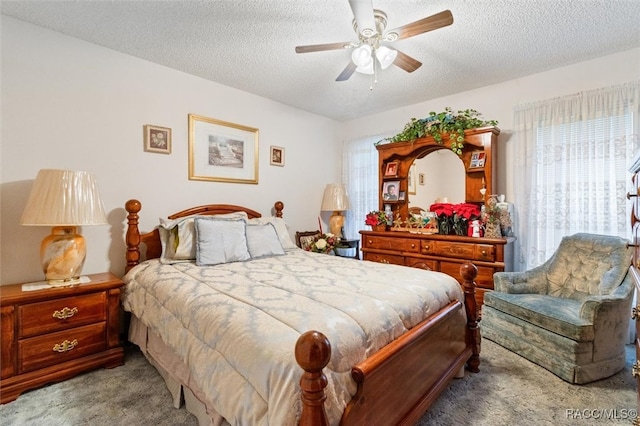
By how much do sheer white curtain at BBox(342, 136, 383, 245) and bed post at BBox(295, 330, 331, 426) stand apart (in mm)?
3433

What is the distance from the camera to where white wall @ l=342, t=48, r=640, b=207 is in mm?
2594

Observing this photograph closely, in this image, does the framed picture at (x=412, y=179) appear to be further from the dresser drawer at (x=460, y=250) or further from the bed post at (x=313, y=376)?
the bed post at (x=313, y=376)

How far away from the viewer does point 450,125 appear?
3.25m

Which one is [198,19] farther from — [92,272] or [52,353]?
[52,353]

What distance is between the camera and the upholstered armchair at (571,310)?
193 centimetres

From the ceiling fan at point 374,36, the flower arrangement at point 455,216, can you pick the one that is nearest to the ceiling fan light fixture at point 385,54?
the ceiling fan at point 374,36

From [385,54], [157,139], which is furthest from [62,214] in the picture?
[385,54]

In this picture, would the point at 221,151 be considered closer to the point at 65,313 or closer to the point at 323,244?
the point at 323,244

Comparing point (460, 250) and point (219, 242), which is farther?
point (460, 250)

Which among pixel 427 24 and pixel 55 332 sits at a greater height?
pixel 427 24

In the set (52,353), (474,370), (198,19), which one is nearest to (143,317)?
(52,353)

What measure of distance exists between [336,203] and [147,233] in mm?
2280

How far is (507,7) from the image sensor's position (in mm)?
1999

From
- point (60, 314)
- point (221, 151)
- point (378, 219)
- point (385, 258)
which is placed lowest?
point (60, 314)
